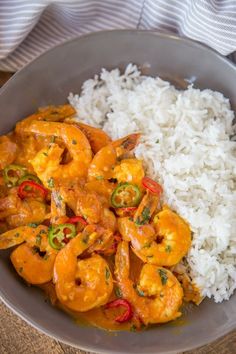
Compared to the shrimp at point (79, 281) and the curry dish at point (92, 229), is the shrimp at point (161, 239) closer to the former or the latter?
the curry dish at point (92, 229)

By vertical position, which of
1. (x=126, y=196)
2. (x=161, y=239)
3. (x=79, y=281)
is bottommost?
(x=79, y=281)

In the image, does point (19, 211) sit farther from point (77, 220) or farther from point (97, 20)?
point (97, 20)

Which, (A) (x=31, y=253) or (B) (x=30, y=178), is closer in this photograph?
(A) (x=31, y=253)

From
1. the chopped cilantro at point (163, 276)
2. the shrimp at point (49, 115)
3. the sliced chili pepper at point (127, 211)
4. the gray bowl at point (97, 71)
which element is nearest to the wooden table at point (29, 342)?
the gray bowl at point (97, 71)

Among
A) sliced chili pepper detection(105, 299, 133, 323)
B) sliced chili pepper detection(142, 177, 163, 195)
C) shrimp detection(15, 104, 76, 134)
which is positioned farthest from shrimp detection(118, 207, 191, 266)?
shrimp detection(15, 104, 76, 134)

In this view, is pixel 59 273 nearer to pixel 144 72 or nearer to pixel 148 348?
pixel 148 348

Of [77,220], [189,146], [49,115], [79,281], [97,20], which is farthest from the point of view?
[97,20]

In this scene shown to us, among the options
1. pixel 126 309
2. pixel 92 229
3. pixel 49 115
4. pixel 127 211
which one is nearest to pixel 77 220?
pixel 92 229
